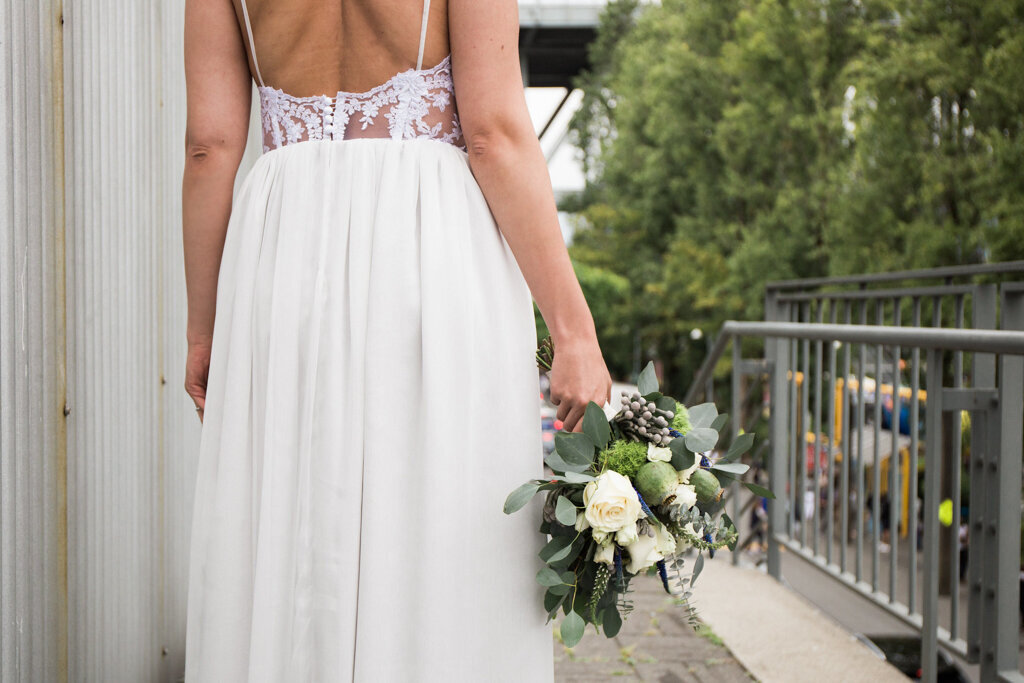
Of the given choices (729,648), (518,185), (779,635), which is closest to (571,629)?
(518,185)

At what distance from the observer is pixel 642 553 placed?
1317mm

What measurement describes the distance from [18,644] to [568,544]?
1176 millimetres

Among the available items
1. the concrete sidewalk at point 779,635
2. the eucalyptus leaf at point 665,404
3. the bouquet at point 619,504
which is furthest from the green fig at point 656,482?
the concrete sidewalk at point 779,635

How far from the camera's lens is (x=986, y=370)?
2.86 metres

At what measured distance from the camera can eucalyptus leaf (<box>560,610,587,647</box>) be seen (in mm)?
1266

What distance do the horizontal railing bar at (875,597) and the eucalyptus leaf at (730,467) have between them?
66.9 inches

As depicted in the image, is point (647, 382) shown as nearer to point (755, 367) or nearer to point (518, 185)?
point (518, 185)

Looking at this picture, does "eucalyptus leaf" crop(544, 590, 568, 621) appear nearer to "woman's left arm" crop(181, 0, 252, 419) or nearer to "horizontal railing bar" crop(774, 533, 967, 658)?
"woman's left arm" crop(181, 0, 252, 419)

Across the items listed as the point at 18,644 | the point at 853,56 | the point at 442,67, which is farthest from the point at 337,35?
the point at 853,56

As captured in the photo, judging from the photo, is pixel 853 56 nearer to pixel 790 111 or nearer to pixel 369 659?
pixel 790 111

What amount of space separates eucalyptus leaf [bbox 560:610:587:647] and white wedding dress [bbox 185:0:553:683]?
3.2 inches

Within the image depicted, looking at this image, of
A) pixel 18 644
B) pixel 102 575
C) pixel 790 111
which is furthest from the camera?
pixel 790 111

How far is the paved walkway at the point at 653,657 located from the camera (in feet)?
9.23

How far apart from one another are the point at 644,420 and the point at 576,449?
0.44 feet
